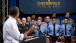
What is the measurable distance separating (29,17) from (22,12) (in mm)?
406

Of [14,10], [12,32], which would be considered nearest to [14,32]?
[12,32]

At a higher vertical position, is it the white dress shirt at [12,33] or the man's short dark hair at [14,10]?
the man's short dark hair at [14,10]

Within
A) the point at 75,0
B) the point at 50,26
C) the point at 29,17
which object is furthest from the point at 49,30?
the point at 75,0

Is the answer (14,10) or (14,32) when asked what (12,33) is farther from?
(14,10)

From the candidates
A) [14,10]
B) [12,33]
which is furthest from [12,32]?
[14,10]

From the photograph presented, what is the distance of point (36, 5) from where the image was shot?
10227 millimetres

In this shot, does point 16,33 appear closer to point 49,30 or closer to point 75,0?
point 49,30

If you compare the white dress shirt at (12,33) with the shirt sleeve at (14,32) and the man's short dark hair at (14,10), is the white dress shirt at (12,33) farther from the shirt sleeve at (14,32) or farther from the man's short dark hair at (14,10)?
the man's short dark hair at (14,10)

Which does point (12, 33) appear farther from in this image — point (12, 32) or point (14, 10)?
point (14, 10)

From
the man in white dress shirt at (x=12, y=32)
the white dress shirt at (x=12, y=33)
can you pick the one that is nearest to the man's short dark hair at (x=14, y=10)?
the man in white dress shirt at (x=12, y=32)

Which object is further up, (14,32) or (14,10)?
(14,10)

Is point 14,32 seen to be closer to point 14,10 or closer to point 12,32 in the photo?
point 12,32

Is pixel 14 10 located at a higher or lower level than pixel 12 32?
higher

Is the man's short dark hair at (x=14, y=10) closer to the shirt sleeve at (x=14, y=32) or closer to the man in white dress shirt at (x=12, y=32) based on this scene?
the man in white dress shirt at (x=12, y=32)
